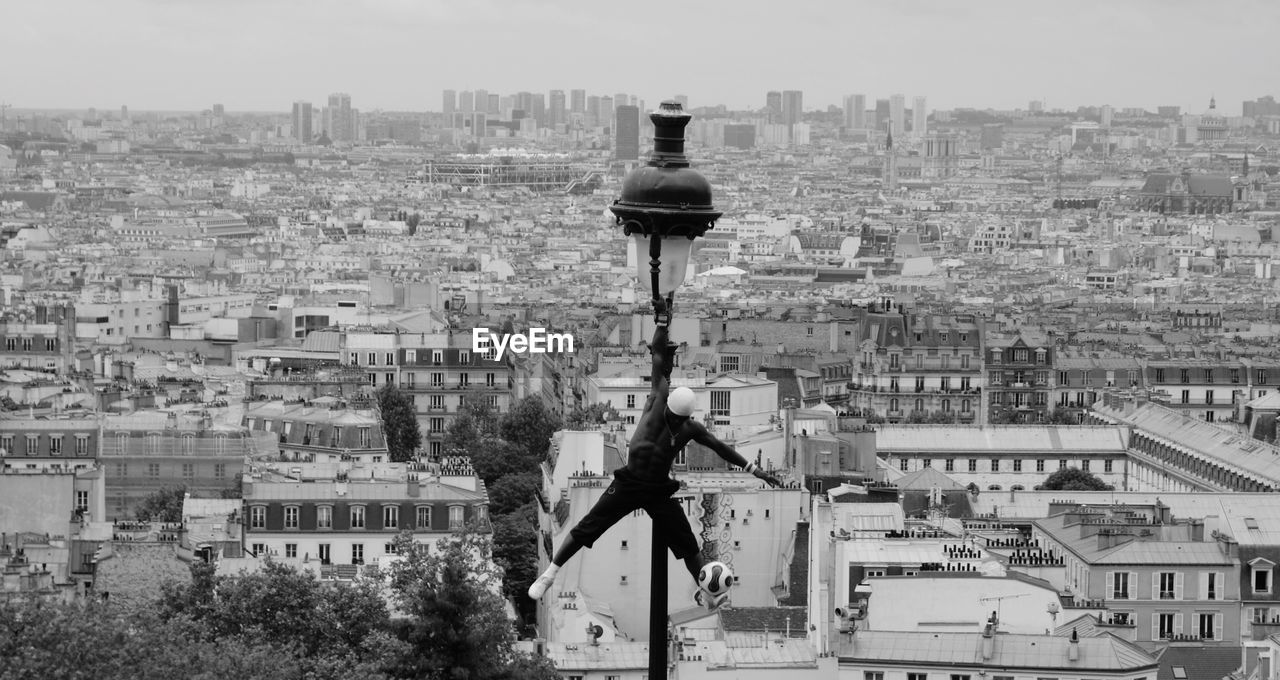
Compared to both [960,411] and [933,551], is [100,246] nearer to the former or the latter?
[960,411]

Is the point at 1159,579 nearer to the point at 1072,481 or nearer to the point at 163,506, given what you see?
the point at 1072,481

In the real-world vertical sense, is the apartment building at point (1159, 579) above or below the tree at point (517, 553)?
above

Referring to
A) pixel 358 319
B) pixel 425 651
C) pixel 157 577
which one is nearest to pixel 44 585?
pixel 157 577

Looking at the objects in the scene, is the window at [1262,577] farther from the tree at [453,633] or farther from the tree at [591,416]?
the tree at [591,416]

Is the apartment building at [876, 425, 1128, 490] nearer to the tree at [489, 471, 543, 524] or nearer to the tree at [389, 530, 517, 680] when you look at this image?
the tree at [489, 471, 543, 524]

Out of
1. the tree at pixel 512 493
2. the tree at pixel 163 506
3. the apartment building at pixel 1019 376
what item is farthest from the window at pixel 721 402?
the apartment building at pixel 1019 376

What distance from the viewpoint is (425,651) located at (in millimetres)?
23297

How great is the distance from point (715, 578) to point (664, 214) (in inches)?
47.1

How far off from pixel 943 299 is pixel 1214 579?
8255cm


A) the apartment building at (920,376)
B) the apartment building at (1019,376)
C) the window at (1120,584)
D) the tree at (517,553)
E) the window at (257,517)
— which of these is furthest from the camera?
the apartment building at (1019,376)

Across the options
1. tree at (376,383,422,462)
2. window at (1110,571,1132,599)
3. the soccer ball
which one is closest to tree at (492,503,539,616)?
window at (1110,571,1132,599)

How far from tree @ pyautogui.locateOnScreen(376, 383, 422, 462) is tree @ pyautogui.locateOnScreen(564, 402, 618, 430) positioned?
257cm

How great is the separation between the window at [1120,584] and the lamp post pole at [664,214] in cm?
1945

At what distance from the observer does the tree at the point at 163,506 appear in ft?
126
